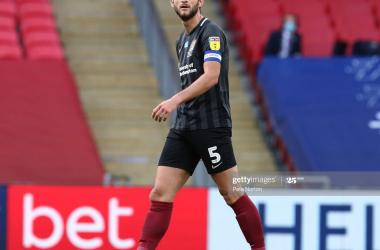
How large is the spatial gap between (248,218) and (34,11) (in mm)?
6620

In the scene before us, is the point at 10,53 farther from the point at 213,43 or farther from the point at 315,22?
the point at 213,43

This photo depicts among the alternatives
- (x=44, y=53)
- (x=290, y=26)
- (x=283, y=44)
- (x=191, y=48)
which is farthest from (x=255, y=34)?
(x=191, y=48)

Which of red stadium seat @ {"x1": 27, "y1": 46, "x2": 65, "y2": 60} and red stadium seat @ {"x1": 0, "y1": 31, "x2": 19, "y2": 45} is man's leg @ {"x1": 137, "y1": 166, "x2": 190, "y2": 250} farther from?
red stadium seat @ {"x1": 0, "y1": 31, "x2": 19, "y2": 45}

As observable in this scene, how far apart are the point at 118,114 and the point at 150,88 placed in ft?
2.32

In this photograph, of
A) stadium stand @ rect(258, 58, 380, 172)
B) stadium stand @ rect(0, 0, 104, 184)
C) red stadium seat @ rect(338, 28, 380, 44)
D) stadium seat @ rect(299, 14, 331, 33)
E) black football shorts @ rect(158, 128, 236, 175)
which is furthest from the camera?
stadium seat @ rect(299, 14, 331, 33)

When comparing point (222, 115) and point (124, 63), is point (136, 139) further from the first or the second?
point (222, 115)

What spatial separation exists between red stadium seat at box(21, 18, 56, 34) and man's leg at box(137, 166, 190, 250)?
19.6ft

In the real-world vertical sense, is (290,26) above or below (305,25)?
below

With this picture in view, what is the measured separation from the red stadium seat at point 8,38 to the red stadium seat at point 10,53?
20 cm

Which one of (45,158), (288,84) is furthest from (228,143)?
(288,84)

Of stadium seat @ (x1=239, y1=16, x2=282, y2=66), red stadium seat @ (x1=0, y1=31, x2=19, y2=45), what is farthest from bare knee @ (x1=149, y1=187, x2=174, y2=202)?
stadium seat @ (x1=239, y1=16, x2=282, y2=66)

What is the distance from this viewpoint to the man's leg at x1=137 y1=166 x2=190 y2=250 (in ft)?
12.3

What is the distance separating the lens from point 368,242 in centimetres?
523

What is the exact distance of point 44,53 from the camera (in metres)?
8.45
